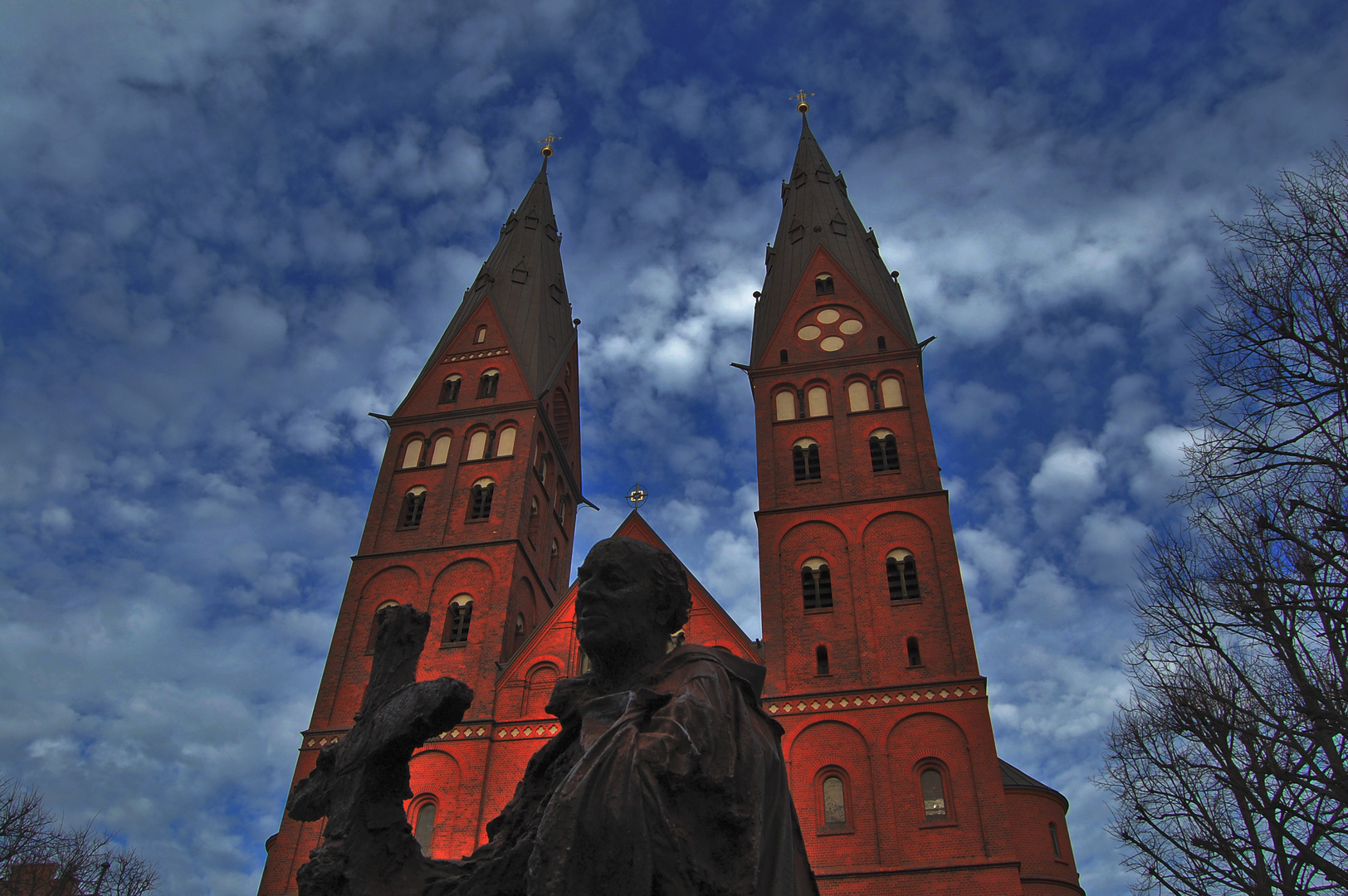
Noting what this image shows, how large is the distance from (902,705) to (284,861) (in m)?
13.2

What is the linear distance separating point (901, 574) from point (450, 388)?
15867 mm

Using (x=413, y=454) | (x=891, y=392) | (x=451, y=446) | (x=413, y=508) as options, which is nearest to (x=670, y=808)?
(x=891, y=392)

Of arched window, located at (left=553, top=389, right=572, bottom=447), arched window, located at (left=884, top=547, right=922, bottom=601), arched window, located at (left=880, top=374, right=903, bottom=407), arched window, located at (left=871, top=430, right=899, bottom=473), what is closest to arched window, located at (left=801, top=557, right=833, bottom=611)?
arched window, located at (left=884, top=547, right=922, bottom=601)

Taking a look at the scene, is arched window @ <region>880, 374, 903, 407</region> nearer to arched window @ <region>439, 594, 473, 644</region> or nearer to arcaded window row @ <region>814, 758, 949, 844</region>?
arcaded window row @ <region>814, 758, 949, 844</region>

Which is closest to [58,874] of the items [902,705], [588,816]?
[902,705]

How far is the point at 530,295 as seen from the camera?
34844 mm

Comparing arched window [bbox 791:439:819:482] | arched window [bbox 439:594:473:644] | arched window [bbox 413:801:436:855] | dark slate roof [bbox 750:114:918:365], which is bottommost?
arched window [bbox 413:801:436:855]

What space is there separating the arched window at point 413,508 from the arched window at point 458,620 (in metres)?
3.25

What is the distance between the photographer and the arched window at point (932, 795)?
18.3 m

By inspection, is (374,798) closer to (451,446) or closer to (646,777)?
(646,777)

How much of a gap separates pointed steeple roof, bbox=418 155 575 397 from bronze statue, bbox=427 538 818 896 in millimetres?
27241

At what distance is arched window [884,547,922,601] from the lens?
70.6 ft

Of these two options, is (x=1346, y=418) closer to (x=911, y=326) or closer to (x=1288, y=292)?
(x=1288, y=292)

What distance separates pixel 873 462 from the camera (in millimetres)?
24297
